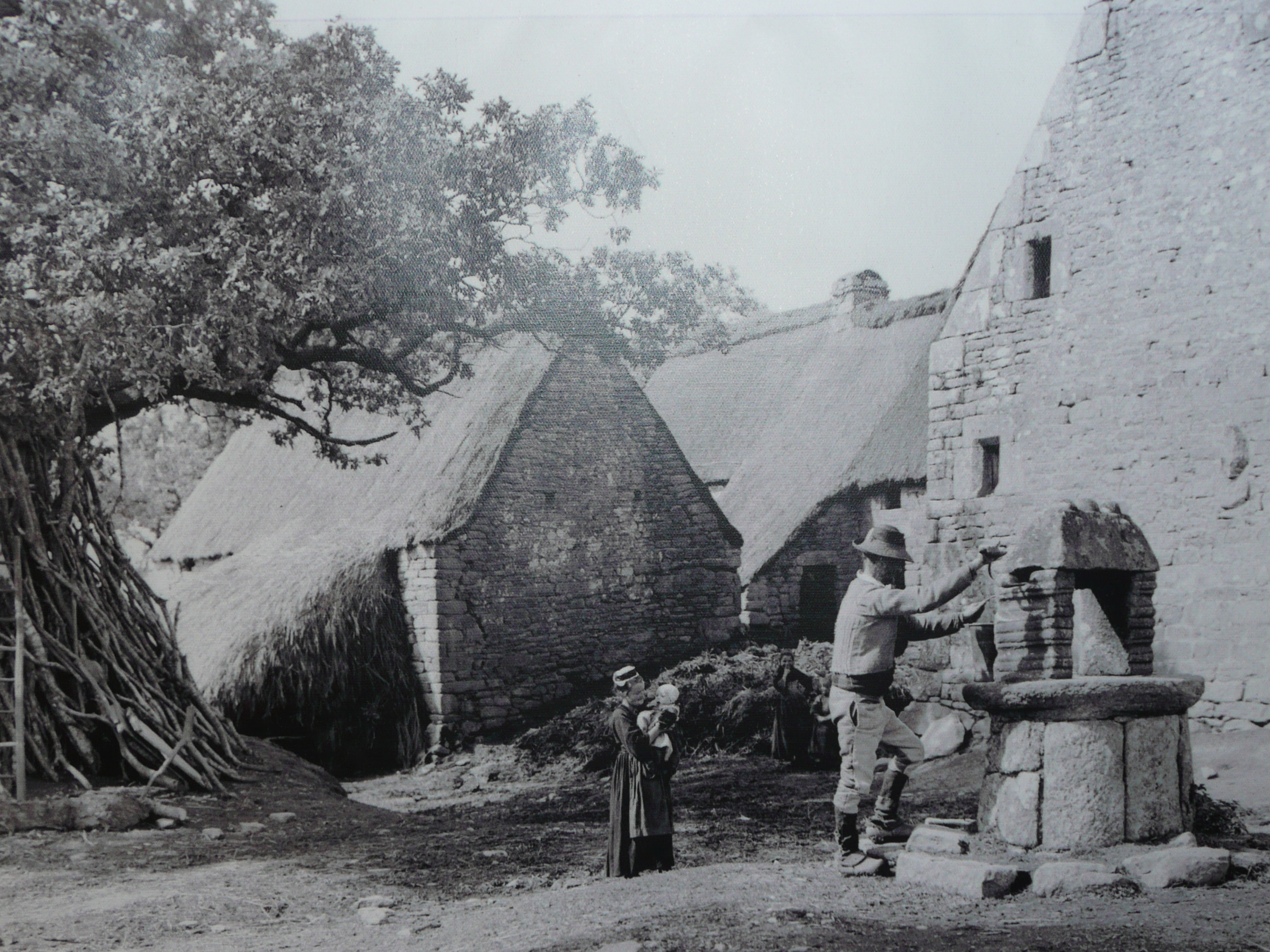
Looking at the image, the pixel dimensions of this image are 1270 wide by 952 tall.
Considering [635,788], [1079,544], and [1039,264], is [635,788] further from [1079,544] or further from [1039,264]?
[1039,264]

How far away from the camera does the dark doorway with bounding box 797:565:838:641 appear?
830cm

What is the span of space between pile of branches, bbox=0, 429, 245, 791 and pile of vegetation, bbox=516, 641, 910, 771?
252cm

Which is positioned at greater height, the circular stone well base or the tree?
the tree

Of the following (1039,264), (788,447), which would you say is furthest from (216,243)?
(1039,264)

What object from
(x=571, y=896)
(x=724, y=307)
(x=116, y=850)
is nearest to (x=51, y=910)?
(x=116, y=850)

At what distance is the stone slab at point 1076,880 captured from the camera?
4.41 metres

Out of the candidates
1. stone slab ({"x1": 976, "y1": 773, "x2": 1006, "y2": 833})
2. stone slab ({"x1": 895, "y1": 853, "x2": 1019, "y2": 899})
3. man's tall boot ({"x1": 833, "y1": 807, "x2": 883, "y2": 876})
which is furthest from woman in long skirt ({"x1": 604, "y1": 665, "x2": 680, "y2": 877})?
stone slab ({"x1": 976, "y1": 773, "x2": 1006, "y2": 833})

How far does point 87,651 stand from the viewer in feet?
26.9

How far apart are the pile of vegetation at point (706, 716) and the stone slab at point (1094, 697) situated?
3004mm

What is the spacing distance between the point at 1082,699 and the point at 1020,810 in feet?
1.99

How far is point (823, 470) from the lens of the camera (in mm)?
8617

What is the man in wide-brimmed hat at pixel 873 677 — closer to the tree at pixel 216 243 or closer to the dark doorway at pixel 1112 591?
the dark doorway at pixel 1112 591

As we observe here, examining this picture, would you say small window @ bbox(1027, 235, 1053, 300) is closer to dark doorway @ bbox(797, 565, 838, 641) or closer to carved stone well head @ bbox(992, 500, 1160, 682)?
dark doorway @ bbox(797, 565, 838, 641)

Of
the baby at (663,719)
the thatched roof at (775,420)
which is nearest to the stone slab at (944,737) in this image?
the thatched roof at (775,420)
